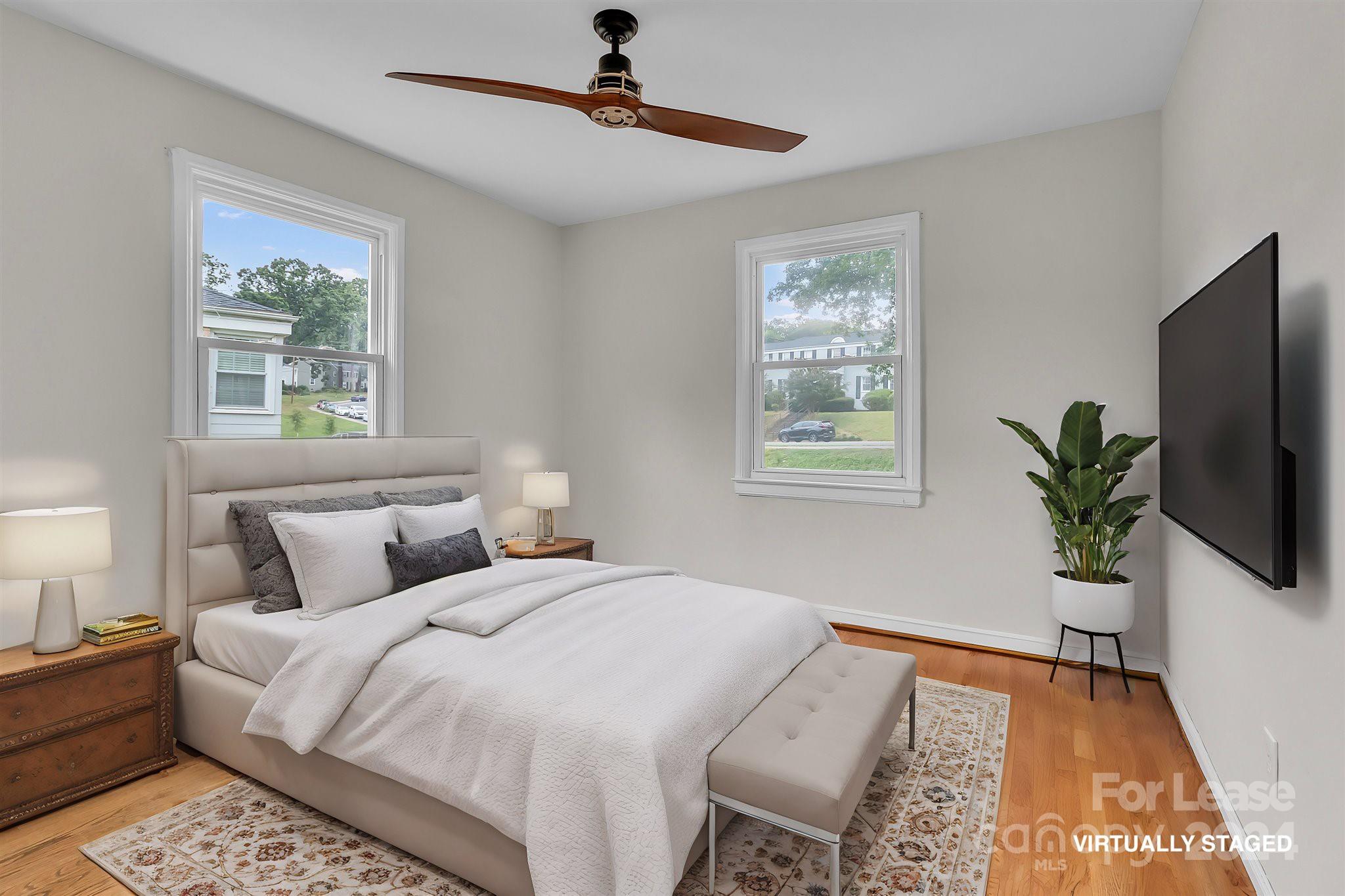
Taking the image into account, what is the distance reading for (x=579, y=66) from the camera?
2902mm

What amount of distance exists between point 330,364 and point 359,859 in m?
2.52

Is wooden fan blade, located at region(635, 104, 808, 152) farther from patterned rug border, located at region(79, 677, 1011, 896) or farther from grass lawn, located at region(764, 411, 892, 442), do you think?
patterned rug border, located at region(79, 677, 1011, 896)

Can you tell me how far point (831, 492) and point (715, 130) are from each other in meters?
2.36

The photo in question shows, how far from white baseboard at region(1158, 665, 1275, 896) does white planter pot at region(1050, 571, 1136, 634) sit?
1.13 feet

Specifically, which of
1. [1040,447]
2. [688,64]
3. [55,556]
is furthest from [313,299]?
[1040,447]

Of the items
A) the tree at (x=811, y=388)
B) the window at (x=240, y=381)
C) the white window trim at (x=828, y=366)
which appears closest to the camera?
the window at (x=240, y=381)

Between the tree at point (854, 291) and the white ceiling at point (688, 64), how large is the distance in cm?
61

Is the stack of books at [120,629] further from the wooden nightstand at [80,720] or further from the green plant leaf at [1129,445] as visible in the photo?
the green plant leaf at [1129,445]

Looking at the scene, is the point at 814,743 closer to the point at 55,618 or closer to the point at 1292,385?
the point at 1292,385

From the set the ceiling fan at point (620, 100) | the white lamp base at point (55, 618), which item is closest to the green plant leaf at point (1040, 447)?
the ceiling fan at point (620, 100)

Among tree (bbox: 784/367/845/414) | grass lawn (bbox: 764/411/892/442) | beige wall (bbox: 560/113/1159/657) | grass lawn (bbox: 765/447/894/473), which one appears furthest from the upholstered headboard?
grass lawn (bbox: 764/411/892/442)

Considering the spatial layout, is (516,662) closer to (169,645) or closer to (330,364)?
(169,645)

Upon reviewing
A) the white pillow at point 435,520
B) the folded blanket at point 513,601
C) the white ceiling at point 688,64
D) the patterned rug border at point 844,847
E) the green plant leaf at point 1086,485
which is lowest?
the patterned rug border at point 844,847

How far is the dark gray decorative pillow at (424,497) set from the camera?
3.33 meters
